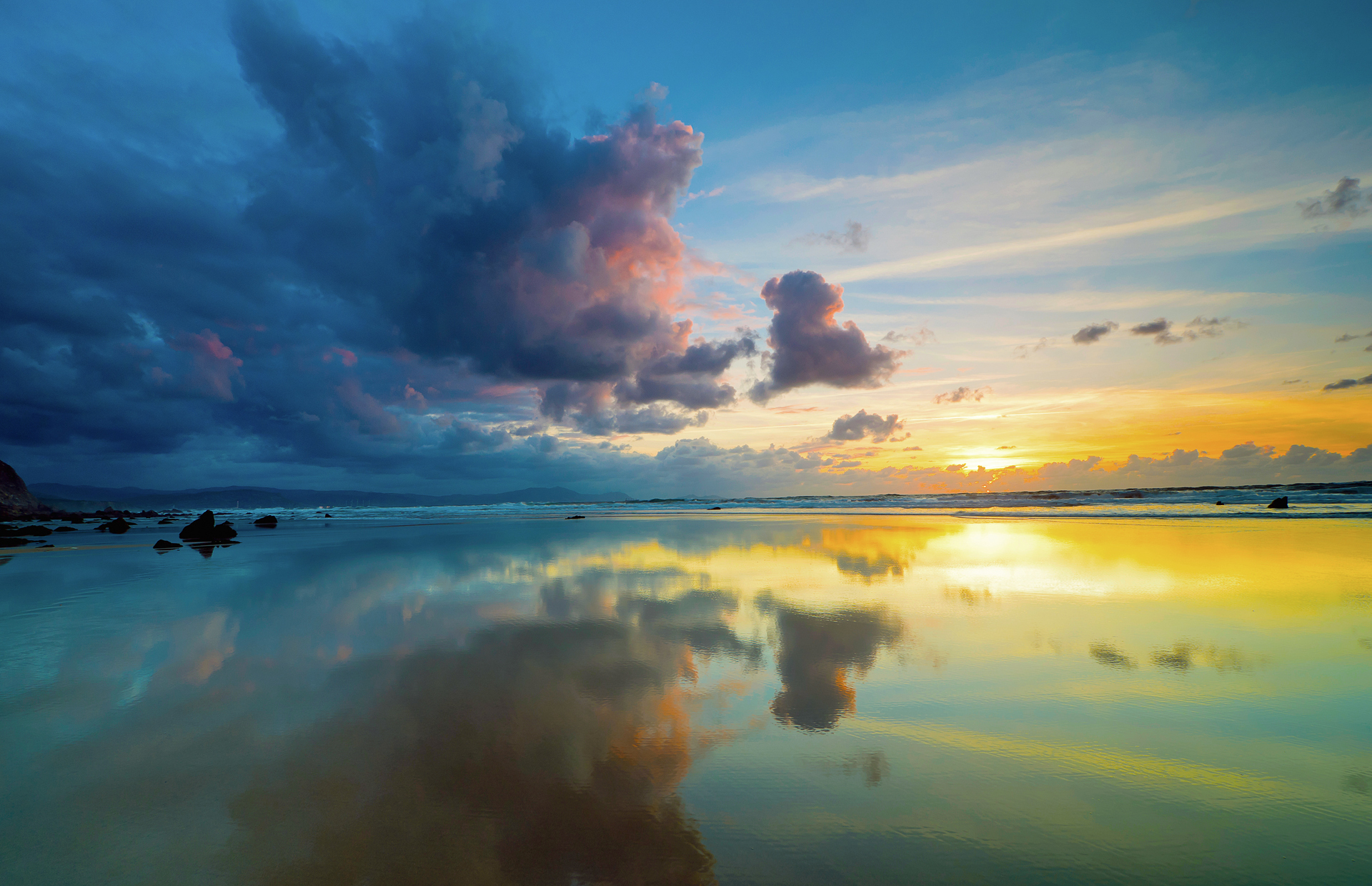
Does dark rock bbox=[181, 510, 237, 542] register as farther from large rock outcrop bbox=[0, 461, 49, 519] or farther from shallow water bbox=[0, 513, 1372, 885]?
large rock outcrop bbox=[0, 461, 49, 519]

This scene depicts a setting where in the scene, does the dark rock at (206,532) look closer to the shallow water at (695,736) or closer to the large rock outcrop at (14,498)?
the shallow water at (695,736)

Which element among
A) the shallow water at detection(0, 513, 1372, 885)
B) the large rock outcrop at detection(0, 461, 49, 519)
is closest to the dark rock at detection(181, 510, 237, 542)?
the shallow water at detection(0, 513, 1372, 885)

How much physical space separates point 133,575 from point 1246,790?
60.1ft

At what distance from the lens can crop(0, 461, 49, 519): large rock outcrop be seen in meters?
39.0

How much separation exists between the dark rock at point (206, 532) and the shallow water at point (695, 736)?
49.6 feet

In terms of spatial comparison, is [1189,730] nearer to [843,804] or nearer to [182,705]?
[843,804]

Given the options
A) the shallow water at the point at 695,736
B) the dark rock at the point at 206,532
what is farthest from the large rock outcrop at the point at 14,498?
the shallow water at the point at 695,736

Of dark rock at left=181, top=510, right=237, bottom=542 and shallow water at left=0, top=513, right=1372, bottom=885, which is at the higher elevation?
dark rock at left=181, top=510, right=237, bottom=542

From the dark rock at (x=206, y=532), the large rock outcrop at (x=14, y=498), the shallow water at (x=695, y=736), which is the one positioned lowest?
the shallow water at (x=695, y=736)

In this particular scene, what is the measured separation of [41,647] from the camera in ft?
22.4

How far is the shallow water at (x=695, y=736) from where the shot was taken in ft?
9.41

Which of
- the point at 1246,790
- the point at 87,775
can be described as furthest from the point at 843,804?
the point at 87,775

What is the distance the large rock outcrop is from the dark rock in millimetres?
28555

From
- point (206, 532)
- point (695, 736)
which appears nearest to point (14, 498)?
point (206, 532)
